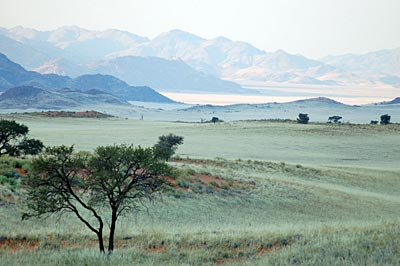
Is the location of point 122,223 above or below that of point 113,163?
below

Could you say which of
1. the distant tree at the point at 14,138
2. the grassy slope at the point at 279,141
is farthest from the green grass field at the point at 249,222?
the distant tree at the point at 14,138

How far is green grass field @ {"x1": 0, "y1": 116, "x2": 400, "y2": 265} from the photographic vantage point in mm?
14406

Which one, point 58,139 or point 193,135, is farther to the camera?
point 193,135

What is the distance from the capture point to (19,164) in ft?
96.4

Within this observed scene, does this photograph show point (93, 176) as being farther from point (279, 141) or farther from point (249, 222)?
point (279, 141)

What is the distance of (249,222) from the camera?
24.7 m

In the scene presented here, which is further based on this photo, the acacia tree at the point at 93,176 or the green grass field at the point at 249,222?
the acacia tree at the point at 93,176

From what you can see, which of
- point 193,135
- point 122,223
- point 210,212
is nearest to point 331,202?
point 210,212

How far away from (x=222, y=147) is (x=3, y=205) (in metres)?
44.6

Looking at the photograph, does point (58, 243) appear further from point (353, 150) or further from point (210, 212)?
point (353, 150)

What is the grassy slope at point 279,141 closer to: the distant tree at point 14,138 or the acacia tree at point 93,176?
the distant tree at point 14,138

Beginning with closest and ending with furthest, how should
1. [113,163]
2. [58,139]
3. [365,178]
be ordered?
[113,163]
[365,178]
[58,139]

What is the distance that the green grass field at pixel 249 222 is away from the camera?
47.3 ft

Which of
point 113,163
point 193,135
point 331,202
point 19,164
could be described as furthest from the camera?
point 193,135
